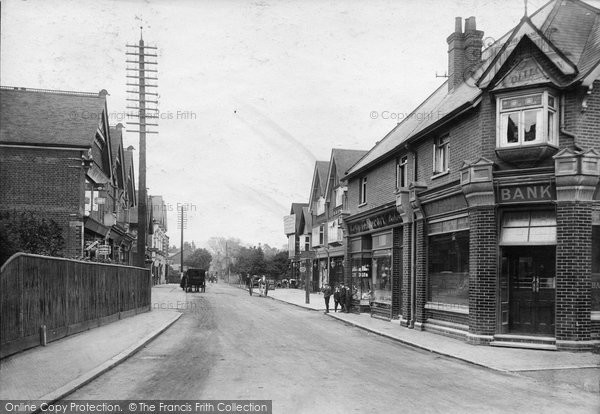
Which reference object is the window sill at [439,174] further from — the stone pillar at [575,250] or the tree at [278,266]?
the tree at [278,266]

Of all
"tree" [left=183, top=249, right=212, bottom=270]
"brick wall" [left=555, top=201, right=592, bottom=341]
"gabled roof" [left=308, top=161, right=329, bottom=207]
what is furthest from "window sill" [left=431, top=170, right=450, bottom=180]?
"tree" [left=183, top=249, right=212, bottom=270]

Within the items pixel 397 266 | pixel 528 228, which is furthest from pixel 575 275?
pixel 397 266

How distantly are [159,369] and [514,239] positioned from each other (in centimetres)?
890

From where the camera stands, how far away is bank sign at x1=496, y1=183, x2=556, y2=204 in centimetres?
1358

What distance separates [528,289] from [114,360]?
9627 mm

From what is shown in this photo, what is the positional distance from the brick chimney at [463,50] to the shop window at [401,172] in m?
2.91

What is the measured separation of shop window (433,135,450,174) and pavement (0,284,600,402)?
16.1 feet

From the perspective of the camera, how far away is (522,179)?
13867mm

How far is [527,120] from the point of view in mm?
13812

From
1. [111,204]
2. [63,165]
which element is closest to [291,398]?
[63,165]

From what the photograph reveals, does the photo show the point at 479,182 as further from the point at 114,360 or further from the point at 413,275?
the point at 114,360

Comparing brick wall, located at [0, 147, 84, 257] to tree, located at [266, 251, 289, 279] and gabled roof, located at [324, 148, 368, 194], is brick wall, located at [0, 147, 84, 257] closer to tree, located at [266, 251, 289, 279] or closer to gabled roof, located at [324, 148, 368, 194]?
gabled roof, located at [324, 148, 368, 194]

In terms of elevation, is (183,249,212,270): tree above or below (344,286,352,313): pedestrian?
below

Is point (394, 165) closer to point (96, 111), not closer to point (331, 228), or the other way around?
point (96, 111)
